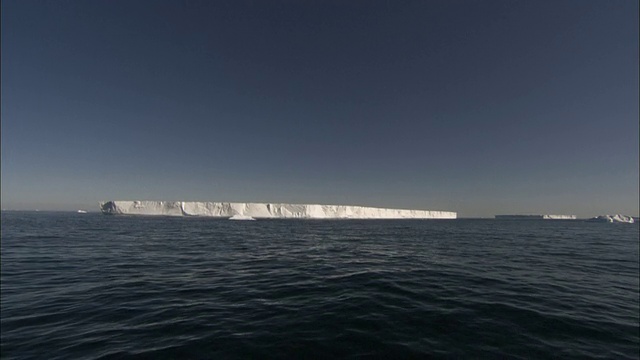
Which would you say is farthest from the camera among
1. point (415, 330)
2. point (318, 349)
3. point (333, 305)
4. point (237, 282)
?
point (237, 282)

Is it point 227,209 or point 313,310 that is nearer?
point 313,310

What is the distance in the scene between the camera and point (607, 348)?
514 cm

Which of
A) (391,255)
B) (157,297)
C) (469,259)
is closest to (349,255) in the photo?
(391,255)

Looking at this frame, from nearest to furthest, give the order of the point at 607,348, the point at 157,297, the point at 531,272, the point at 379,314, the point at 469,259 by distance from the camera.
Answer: the point at 607,348 < the point at 379,314 < the point at 157,297 < the point at 531,272 < the point at 469,259

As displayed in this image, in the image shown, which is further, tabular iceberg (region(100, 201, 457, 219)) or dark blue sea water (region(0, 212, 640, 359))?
tabular iceberg (region(100, 201, 457, 219))

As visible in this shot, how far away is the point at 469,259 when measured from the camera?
14.5 metres

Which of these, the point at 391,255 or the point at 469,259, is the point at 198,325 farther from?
the point at 469,259

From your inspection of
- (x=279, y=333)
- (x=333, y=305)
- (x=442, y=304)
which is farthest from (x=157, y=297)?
(x=442, y=304)

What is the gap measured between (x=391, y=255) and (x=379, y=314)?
32.0 ft

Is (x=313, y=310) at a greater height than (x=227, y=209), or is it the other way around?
(x=227, y=209)

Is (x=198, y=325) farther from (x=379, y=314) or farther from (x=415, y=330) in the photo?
(x=415, y=330)

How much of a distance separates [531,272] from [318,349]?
11821 mm

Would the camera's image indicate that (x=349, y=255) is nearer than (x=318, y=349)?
No

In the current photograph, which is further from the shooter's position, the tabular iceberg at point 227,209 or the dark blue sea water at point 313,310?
the tabular iceberg at point 227,209
